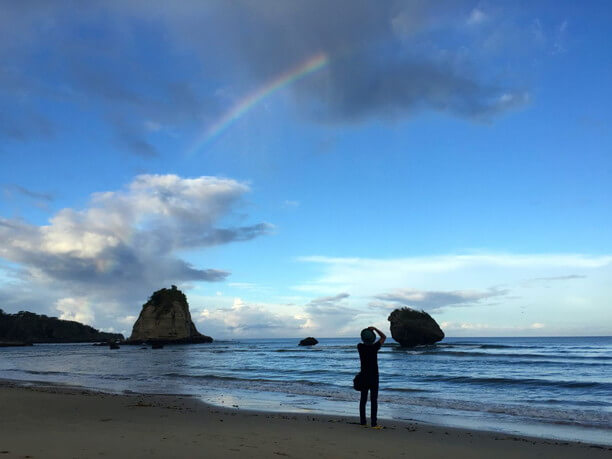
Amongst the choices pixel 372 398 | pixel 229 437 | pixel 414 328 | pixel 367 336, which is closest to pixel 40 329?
pixel 414 328

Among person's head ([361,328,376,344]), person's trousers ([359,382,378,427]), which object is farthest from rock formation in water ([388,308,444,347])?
person's head ([361,328,376,344])

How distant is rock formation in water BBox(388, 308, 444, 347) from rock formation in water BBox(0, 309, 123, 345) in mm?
142066

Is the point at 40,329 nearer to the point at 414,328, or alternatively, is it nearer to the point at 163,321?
the point at 163,321

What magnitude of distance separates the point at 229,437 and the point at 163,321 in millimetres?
121505

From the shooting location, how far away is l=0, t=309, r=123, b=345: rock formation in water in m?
167

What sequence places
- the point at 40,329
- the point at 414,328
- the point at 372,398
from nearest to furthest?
1. the point at 372,398
2. the point at 414,328
3. the point at 40,329

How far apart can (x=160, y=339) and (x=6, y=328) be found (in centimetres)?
8614

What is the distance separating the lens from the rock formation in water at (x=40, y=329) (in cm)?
16675

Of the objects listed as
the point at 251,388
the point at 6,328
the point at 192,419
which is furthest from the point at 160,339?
the point at 192,419

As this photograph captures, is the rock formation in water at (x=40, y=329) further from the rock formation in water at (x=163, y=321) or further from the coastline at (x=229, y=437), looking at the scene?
the coastline at (x=229, y=437)

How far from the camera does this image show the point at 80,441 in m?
7.77

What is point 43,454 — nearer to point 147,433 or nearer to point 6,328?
point 147,433

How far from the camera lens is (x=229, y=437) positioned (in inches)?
340

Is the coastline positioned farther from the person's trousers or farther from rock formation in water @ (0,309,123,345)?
rock formation in water @ (0,309,123,345)
